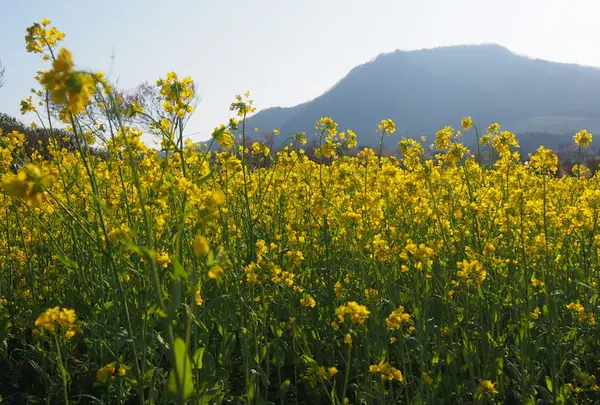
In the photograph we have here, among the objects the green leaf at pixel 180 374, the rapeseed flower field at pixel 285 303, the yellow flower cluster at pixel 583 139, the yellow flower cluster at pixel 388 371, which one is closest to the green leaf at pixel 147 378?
the rapeseed flower field at pixel 285 303

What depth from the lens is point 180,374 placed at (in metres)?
1.25

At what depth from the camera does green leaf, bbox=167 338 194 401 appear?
1217 mm

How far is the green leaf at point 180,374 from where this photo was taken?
3.99 feet

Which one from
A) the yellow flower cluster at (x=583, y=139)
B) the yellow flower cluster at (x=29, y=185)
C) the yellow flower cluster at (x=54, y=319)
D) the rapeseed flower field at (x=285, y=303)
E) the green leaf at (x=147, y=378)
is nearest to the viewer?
the yellow flower cluster at (x=29, y=185)

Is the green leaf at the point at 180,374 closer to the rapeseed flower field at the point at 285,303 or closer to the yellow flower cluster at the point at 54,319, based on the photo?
the rapeseed flower field at the point at 285,303

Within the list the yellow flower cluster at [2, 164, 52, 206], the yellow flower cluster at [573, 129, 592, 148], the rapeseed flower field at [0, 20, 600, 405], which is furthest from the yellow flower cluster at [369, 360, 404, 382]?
the yellow flower cluster at [573, 129, 592, 148]

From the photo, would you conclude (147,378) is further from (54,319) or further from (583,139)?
(583,139)

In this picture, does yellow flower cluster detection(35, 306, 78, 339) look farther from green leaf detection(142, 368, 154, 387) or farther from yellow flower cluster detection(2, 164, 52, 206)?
yellow flower cluster detection(2, 164, 52, 206)

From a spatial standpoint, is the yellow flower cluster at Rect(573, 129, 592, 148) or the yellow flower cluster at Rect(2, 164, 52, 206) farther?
the yellow flower cluster at Rect(573, 129, 592, 148)

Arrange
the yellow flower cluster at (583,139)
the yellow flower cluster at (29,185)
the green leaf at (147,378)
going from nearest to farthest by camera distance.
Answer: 1. the yellow flower cluster at (29,185)
2. the green leaf at (147,378)
3. the yellow flower cluster at (583,139)

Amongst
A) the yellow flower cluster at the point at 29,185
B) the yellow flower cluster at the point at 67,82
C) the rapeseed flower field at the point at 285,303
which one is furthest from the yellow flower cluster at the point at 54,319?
the yellow flower cluster at the point at 67,82

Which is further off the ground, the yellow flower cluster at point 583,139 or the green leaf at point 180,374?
the yellow flower cluster at point 583,139

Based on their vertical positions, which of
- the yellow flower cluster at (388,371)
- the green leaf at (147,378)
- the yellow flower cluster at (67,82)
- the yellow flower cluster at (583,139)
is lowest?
the yellow flower cluster at (388,371)

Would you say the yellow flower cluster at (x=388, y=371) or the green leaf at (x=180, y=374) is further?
the yellow flower cluster at (x=388, y=371)
